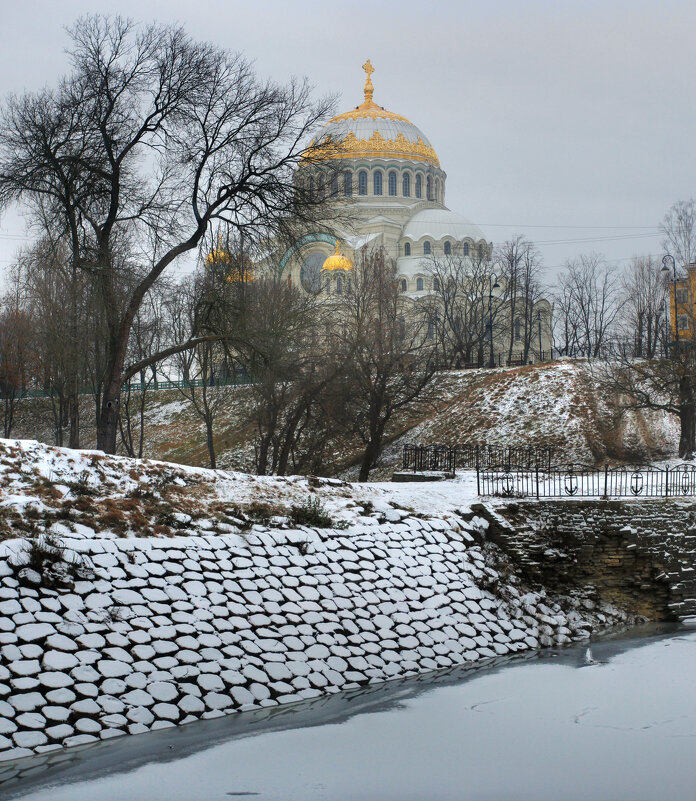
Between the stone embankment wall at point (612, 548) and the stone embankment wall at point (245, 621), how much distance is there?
47 centimetres

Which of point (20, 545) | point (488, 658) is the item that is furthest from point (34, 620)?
point (488, 658)

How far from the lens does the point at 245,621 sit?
1091cm

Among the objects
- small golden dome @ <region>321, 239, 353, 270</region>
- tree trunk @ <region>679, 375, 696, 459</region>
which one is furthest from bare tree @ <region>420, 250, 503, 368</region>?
tree trunk @ <region>679, 375, 696, 459</region>

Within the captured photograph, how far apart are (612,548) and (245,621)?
6972mm

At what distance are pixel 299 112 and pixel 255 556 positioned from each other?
439 inches

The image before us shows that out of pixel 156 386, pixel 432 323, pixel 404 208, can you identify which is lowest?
pixel 156 386

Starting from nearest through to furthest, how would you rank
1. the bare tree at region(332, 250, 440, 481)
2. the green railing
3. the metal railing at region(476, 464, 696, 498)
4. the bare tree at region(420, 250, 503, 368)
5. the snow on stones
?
the snow on stones
the metal railing at region(476, 464, 696, 498)
the bare tree at region(332, 250, 440, 481)
the green railing
the bare tree at region(420, 250, 503, 368)

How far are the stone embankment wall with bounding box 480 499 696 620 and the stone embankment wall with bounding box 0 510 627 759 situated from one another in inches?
18.6

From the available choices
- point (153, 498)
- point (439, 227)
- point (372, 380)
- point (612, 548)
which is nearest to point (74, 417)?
point (372, 380)

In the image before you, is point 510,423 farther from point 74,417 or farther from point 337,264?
point 337,264

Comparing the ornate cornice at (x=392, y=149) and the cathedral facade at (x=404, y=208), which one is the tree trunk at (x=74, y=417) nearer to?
the cathedral facade at (x=404, y=208)

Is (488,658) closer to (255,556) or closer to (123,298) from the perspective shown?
(255,556)

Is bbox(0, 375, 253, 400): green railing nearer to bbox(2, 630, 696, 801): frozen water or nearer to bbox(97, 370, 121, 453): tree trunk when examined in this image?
bbox(97, 370, 121, 453): tree trunk

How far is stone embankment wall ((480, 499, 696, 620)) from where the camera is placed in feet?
48.4
